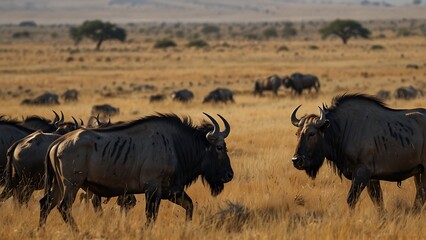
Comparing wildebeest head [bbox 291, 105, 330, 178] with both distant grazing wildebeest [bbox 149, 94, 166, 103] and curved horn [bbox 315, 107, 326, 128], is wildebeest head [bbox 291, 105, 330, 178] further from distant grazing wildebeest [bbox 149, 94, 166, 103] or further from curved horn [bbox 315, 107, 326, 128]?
distant grazing wildebeest [bbox 149, 94, 166, 103]

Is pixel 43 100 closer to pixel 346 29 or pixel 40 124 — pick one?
pixel 40 124

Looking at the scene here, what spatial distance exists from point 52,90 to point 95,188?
25.8 metres

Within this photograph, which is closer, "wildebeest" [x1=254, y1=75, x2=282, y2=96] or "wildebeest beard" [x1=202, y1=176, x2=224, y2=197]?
"wildebeest beard" [x1=202, y1=176, x2=224, y2=197]

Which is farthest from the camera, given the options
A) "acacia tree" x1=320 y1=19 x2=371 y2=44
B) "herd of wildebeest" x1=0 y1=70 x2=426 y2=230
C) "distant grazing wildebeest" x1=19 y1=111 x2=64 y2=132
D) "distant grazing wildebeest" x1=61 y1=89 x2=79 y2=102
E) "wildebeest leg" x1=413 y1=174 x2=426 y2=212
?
"acacia tree" x1=320 y1=19 x2=371 y2=44

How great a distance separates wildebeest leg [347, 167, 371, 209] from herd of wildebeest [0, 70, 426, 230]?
11 millimetres

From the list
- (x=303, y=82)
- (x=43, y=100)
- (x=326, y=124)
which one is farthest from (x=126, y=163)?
(x=303, y=82)

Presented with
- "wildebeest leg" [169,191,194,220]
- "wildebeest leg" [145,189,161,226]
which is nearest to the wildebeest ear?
"wildebeest leg" [169,191,194,220]

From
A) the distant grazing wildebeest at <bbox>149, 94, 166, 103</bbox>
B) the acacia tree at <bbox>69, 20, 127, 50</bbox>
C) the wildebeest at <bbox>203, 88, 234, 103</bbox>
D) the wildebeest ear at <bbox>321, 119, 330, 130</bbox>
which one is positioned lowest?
the acacia tree at <bbox>69, 20, 127, 50</bbox>

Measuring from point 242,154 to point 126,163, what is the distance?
6.17 meters

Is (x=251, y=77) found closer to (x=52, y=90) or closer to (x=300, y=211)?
(x=52, y=90)

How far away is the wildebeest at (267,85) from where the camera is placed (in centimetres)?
3150

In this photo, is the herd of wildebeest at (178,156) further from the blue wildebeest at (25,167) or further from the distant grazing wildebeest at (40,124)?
the distant grazing wildebeest at (40,124)

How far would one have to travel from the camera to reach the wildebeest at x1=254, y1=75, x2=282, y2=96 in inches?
1240

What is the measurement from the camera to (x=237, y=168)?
37.0ft
